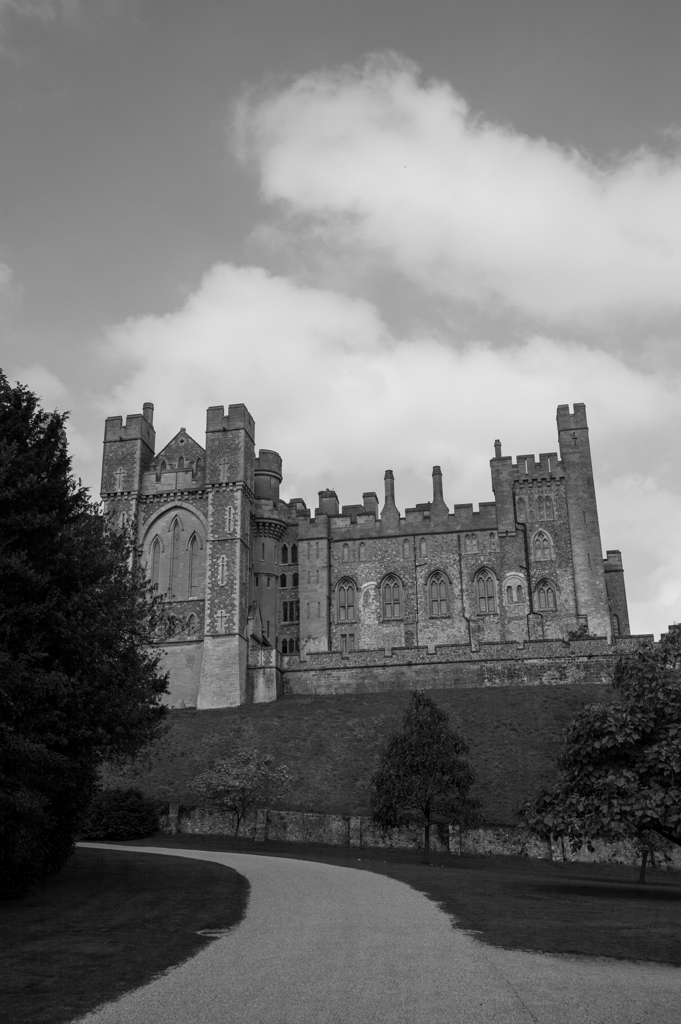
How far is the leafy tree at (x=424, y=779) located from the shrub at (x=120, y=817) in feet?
35.1

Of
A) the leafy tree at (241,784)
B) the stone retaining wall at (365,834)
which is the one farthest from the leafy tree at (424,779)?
the leafy tree at (241,784)

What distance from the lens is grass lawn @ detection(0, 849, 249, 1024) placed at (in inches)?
388

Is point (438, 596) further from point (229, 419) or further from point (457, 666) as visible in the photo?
point (229, 419)

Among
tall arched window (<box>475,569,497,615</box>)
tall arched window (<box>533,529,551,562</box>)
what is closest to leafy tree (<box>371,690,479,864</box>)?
tall arched window (<box>475,569,497,615</box>)

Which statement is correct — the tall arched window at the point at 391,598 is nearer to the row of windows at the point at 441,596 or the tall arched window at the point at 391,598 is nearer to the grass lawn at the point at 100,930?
the row of windows at the point at 441,596

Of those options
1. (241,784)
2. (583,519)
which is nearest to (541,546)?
(583,519)

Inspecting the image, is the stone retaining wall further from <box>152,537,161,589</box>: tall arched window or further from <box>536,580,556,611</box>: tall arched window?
<box>536,580,556,611</box>: tall arched window

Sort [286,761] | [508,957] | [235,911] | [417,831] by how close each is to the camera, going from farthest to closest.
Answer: [286,761] < [417,831] < [235,911] < [508,957]

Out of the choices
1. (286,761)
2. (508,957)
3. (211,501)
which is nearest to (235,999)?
(508,957)

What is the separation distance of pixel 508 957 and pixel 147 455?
5805 centimetres

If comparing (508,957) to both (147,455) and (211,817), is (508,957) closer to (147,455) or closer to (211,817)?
(211,817)

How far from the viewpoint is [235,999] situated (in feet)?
31.0

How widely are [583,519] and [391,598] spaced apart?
15.2m

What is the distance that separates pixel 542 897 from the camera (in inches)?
763
